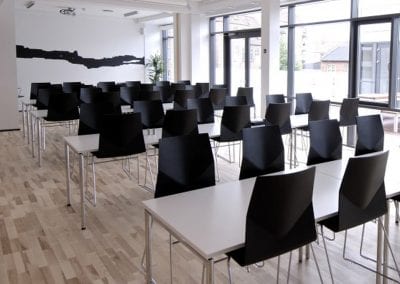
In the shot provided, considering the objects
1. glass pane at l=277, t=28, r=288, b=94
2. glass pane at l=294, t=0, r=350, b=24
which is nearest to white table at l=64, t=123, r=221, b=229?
glass pane at l=294, t=0, r=350, b=24

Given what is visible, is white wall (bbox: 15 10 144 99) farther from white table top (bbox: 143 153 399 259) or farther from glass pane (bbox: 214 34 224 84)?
white table top (bbox: 143 153 399 259)

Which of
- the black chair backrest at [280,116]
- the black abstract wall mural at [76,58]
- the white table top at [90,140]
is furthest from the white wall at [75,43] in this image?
the black chair backrest at [280,116]

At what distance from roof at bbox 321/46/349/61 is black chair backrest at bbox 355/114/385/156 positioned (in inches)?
167

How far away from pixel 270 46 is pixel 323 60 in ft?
3.67

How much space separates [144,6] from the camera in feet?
34.4

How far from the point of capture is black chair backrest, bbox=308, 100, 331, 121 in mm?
5848

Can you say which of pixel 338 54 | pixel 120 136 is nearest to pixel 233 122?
pixel 120 136

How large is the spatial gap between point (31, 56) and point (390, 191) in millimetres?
12498

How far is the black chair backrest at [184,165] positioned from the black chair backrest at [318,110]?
3.18 metres

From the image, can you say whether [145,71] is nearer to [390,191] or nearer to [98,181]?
[98,181]

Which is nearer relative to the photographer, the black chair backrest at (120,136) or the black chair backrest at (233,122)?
the black chair backrest at (120,136)

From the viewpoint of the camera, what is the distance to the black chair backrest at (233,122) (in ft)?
17.4

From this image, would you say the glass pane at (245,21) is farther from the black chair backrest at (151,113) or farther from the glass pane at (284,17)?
the black chair backrest at (151,113)

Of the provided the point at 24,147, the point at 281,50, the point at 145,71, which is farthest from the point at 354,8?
the point at 145,71
